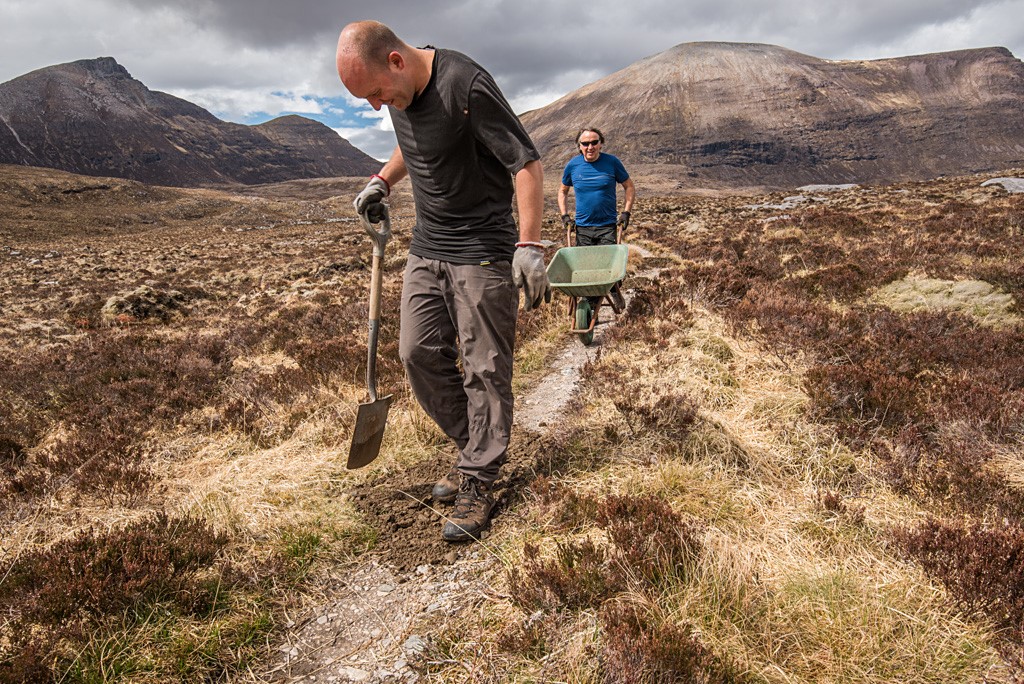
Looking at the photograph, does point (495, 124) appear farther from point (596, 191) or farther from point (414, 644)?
point (596, 191)

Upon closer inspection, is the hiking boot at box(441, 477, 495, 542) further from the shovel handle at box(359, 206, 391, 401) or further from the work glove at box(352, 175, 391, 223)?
the work glove at box(352, 175, 391, 223)

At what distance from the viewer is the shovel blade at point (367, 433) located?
10.9 ft

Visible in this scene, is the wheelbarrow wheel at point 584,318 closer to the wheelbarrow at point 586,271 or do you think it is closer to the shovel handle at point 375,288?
the wheelbarrow at point 586,271

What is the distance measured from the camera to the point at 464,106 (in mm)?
2684

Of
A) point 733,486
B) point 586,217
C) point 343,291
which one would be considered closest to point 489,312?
point 733,486

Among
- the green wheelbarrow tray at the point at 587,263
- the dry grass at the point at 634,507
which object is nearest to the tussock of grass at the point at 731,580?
the dry grass at the point at 634,507

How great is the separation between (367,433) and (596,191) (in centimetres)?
512

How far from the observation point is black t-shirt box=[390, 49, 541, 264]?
8.84 feet

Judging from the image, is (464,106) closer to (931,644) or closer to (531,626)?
(531,626)

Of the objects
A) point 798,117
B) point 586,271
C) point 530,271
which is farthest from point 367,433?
point 798,117

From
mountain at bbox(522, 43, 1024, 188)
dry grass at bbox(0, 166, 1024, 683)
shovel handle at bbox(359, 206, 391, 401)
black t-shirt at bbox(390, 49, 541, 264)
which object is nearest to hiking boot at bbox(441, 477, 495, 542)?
dry grass at bbox(0, 166, 1024, 683)

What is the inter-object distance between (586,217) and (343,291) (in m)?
7.30

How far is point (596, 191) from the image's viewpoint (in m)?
7.35

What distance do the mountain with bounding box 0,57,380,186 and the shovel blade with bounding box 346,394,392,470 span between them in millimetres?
167136
